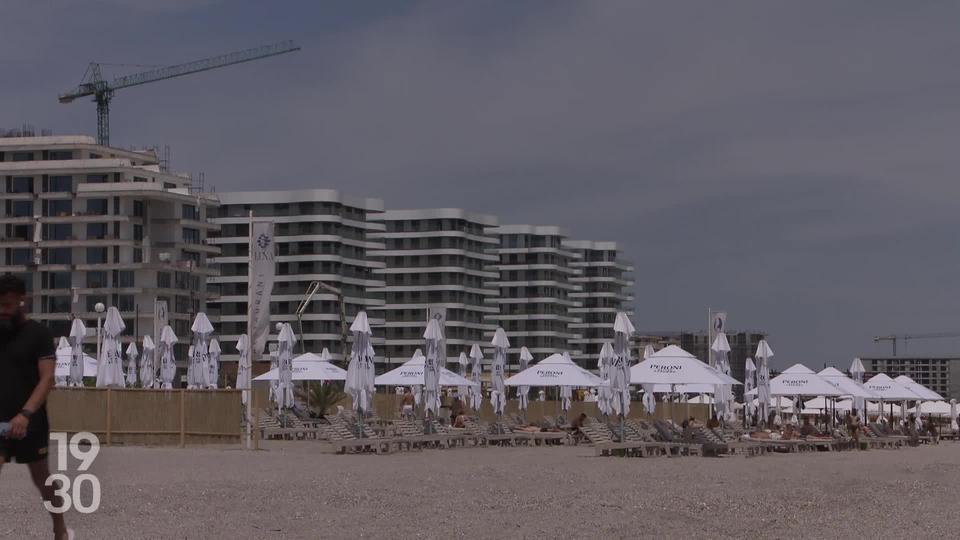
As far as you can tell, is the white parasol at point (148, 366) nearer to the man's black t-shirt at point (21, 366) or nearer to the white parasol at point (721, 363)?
the white parasol at point (721, 363)

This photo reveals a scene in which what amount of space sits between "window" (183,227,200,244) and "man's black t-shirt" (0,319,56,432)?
91.4m

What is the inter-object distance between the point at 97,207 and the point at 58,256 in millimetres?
4117

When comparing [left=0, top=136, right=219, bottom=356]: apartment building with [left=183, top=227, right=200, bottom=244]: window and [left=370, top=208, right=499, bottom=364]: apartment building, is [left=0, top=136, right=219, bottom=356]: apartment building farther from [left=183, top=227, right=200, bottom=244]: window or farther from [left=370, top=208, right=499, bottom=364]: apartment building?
[left=370, top=208, right=499, bottom=364]: apartment building

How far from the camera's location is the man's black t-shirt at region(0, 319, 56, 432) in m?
9.00

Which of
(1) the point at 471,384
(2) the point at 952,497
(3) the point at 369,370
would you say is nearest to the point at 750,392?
(1) the point at 471,384

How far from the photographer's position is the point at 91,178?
9394 centimetres

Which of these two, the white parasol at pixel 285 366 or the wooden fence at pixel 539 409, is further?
the wooden fence at pixel 539 409

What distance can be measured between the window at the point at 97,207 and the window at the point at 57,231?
1.87 m

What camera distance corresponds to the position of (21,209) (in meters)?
95.7

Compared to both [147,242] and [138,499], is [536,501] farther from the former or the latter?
[147,242]

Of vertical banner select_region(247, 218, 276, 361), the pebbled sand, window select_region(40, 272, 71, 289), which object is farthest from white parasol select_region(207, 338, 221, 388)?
window select_region(40, 272, 71, 289)

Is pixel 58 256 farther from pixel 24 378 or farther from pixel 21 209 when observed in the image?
pixel 24 378

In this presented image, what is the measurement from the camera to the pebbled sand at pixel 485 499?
13758 millimetres

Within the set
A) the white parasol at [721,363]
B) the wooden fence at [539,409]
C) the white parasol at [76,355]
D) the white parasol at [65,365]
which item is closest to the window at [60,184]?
the wooden fence at [539,409]
